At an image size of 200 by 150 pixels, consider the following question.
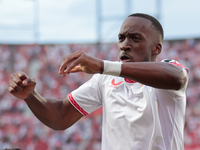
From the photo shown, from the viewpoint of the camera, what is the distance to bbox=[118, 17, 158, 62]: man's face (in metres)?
2.43

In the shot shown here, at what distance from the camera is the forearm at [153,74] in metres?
1.89

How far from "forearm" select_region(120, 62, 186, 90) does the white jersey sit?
0.23 metres

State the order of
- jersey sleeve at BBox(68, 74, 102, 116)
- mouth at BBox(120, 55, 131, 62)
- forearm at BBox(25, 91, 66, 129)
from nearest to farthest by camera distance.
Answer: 1. mouth at BBox(120, 55, 131, 62)
2. forearm at BBox(25, 91, 66, 129)
3. jersey sleeve at BBox(68, 74, 102, 116)

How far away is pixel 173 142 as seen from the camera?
2.25m

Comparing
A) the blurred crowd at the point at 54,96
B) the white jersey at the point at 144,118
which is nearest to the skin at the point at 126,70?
the white jersey at the point at 144,118

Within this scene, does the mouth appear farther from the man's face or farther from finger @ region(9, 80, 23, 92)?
finger @ region(9, 80, 23, 92)

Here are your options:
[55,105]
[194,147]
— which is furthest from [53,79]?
→ [55,105]

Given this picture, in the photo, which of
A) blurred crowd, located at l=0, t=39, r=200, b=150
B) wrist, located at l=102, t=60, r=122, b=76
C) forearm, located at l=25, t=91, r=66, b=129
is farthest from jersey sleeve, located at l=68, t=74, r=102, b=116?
blurred crowd, located at l=0, t=39, r=200, b=150

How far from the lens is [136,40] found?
2.47 m

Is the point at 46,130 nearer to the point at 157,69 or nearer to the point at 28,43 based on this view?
the point at 28,43

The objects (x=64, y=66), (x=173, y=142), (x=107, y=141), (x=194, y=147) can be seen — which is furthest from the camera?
(x=194, y=147)

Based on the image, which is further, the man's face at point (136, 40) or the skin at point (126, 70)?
the man's face at point (136, 40)

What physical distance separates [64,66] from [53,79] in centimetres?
1135

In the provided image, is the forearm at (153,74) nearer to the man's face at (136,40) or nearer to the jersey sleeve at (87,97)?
the man's face at (136,40)
